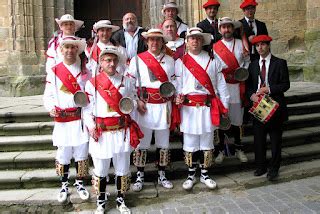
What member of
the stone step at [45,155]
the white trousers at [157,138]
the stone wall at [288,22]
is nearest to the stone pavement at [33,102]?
the stone wall at [288,22]

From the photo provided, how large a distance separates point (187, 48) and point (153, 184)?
1816mm

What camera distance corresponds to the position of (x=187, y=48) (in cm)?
503

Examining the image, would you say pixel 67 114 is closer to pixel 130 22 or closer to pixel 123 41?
pixel 123 41

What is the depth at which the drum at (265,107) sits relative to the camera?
4.97 m

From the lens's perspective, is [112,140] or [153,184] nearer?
[112,140]

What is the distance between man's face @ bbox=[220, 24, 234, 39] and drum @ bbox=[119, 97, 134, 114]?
74.3 inches

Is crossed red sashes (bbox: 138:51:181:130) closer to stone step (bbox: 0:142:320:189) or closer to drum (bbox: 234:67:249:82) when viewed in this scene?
stone step (bbox: 0:142:320:189)

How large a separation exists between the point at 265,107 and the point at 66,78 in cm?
247

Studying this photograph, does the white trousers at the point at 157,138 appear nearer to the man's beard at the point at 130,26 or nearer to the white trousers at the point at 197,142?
the white trousers at the point at 197,142

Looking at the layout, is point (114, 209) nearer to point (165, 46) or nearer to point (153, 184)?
point (153, 184)

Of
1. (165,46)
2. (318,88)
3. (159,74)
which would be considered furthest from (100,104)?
(318,88)

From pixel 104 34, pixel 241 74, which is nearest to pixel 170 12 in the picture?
pixel 104 34

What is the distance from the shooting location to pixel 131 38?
5.75 m

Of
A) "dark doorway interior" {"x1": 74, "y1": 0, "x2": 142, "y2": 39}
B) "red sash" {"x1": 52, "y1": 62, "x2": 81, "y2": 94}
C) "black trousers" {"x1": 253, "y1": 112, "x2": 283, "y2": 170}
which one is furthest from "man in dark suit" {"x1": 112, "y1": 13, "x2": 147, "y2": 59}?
"dark doorway interior" {"x1": 74, "y1": 0, "x2": 142, "y2": 39}
